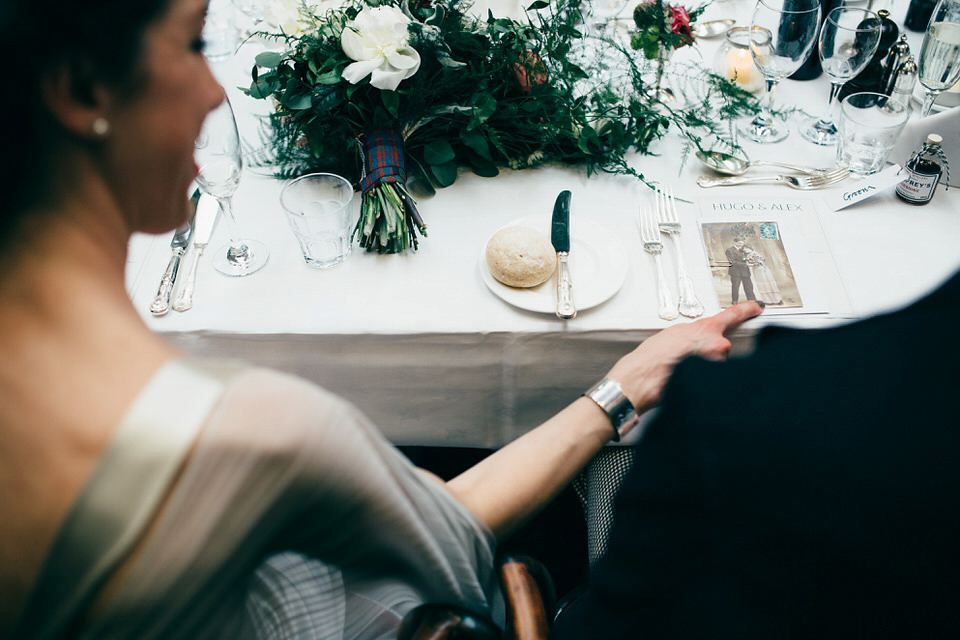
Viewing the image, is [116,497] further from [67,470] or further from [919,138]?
A: [919,138]

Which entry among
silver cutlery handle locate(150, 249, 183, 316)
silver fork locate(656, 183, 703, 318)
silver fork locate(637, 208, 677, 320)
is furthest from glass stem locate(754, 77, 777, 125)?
silver cutlery handle locate(150, 249, 183, 316)

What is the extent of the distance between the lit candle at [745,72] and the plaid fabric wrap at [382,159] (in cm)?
86

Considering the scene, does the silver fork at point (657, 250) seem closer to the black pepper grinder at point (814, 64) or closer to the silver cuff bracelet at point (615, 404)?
the silver cuff bracelet at point (615, 404)

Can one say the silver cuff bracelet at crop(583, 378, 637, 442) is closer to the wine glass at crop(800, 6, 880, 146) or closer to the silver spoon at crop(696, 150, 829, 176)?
the silver spoon at crop(696, 150, 829, 176)

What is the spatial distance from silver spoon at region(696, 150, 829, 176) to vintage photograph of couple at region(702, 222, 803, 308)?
0.52ft

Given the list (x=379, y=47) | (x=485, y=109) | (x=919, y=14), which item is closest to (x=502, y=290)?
(x=485, y=109)

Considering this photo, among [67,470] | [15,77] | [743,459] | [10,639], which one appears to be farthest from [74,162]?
[743,459]

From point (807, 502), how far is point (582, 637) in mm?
317

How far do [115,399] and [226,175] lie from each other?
682mm

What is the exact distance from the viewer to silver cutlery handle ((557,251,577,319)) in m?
1.09

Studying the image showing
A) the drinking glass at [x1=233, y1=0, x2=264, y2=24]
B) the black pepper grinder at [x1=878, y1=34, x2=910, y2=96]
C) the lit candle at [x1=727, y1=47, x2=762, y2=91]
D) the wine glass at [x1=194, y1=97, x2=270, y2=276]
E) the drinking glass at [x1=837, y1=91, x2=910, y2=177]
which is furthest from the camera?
the drinking glass at [x1=233, y1=0, x2=264, y2=24]

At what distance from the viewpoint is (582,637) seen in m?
0.76

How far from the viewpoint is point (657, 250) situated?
1200 mm

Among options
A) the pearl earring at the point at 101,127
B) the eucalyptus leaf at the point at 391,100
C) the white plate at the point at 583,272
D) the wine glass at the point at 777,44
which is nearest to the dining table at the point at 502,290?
the white plate at the point at 583,272
